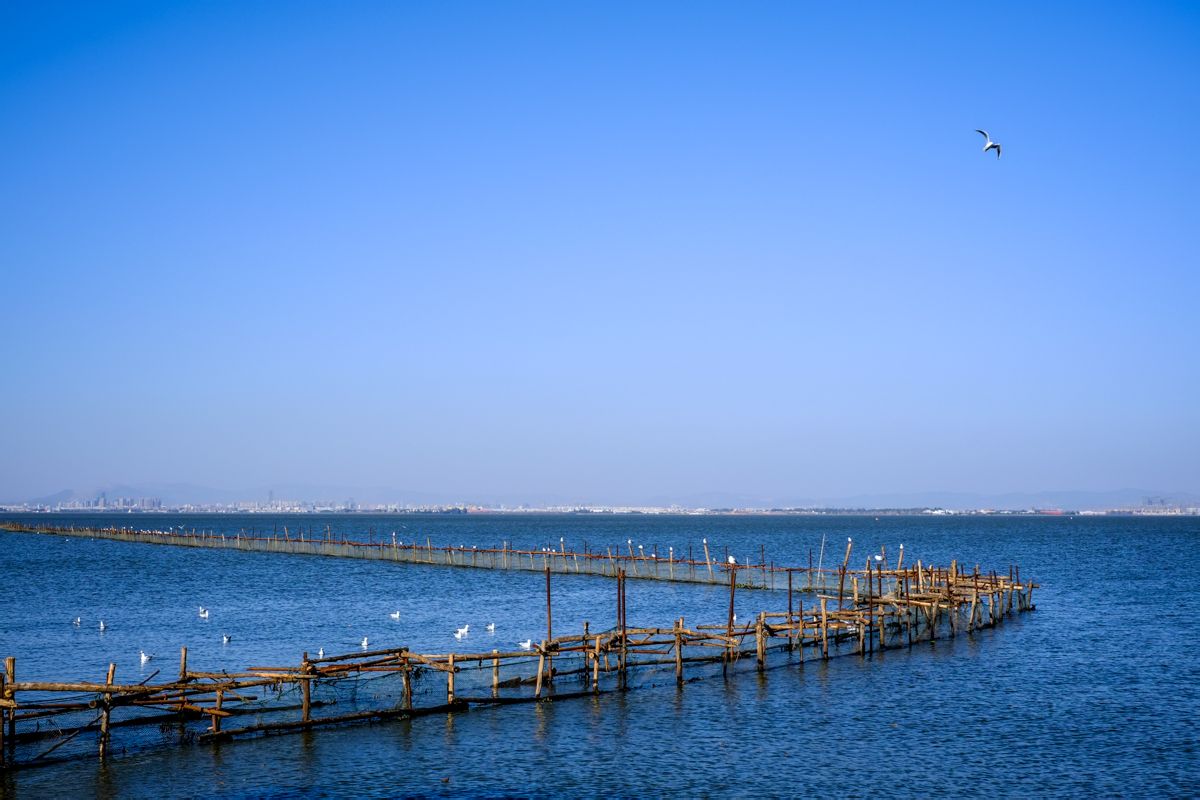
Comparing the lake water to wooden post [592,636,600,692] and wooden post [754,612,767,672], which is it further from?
wooden post [754,612,767,672]

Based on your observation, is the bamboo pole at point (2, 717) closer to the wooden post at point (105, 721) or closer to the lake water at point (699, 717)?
the lake water at point (699, 717)

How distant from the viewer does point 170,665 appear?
126ft

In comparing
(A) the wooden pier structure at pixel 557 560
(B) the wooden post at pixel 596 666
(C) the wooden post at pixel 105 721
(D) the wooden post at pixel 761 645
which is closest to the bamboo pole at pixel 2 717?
(C) the wooden post at pixel 105 721

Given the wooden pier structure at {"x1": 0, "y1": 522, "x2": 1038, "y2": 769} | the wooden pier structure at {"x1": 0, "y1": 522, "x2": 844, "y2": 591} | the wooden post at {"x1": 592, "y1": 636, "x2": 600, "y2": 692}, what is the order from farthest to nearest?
1. the wooden pier structure at {"x1": 0, "y1": 522, "x2": 844, "y2": 591}
2. the wooden post at {"x1": 592, "y1": 636, "x2": 600, "y2": 692}
3. the wooden pier structure at {"x1": 0, "y1": 522, "x2": 1038, "y2": 769}

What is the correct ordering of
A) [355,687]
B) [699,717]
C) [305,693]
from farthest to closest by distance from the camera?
[699,717] < [355,687] < [305,693]

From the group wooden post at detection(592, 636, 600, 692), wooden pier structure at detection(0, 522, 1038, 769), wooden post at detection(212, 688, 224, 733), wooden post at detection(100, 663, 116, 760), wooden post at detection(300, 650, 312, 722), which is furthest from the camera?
wooden post at detection(592, 636, 600, 692)

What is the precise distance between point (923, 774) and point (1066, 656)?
65.8 feet

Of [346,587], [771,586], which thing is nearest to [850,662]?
[771,586]

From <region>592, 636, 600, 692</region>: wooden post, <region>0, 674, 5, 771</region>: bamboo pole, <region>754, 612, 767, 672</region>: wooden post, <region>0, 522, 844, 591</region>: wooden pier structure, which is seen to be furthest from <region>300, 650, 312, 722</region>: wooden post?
<region>0, 522, 844, 591</region>: wooden pier structure

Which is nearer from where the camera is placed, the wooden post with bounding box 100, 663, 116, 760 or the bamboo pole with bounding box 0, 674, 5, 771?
the bamboo pole with bounding box 0, 674, 5, 771

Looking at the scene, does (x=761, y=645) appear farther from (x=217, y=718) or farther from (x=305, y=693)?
(x=217, y=718)

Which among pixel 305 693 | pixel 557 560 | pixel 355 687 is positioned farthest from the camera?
pixel 557 560

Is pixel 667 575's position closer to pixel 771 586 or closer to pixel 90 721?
pixel 771 586

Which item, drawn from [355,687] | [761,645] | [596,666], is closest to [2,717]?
[355,687]
